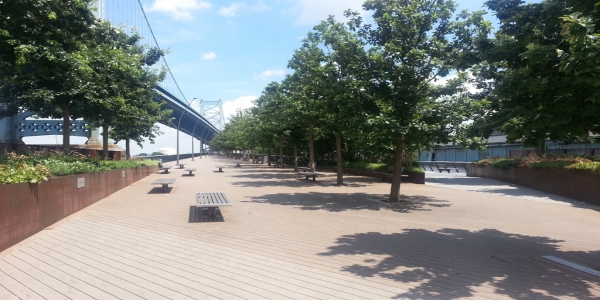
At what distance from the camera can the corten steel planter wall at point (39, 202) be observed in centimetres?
672

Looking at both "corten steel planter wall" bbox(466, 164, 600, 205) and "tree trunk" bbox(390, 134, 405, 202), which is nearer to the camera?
"tree trunk" bbox(390, 134, 405, 202)

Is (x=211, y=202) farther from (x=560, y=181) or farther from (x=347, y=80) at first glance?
(x=560, y=181)

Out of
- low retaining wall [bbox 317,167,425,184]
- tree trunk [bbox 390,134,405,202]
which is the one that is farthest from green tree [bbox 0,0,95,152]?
low retaining wall [bbox 317,167,425,184]

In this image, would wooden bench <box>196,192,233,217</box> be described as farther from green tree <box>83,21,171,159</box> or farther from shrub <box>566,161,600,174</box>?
shrub <box>566,161,600,174</box>

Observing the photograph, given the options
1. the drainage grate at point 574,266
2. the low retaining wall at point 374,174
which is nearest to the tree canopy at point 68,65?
the drainage grate at point 574,266

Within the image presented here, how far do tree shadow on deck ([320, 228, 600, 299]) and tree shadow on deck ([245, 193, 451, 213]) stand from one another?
12.3 ft

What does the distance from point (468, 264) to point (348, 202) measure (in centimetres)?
738

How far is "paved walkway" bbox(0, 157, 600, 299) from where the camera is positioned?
5.10 meters

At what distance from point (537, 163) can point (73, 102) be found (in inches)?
690

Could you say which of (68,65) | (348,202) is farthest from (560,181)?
(68,65)

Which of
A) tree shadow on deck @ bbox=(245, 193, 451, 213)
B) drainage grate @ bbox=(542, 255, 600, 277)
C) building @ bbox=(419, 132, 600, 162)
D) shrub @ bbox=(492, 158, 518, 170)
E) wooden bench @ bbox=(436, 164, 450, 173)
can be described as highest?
building @ bbox=(419, 132, 600, 162)

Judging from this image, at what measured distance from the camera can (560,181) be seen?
1634 centimetres

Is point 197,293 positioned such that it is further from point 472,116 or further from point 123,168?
point 123,168

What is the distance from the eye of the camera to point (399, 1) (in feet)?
42.8
